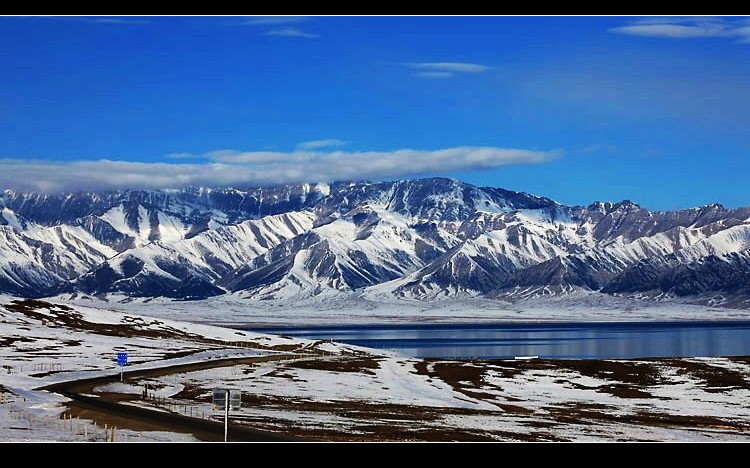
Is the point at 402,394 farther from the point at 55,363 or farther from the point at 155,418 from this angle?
the point at 55,363

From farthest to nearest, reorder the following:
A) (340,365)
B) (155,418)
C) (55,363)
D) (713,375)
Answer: (340,365)
(713,375)
(55,363)
(155,418)

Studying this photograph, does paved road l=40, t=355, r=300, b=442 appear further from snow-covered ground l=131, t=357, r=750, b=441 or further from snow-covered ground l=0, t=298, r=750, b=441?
snow-covered ground l=131, t=357, r=750, b=441

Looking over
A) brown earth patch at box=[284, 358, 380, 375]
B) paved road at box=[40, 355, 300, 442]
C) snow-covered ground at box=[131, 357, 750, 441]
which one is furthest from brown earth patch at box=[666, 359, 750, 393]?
paved road at box=[40, 355, 300, 442]

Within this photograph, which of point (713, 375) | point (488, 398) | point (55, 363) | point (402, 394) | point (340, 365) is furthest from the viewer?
point (340, 365)

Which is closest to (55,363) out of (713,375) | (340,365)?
(340,365)

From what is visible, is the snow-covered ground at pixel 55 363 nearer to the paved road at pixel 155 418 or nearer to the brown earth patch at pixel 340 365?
the paved road at pixel 155 418

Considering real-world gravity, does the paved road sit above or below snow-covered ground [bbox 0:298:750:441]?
above

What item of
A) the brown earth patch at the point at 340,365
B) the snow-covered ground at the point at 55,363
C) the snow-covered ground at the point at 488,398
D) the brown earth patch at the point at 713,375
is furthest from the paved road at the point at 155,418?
the brown earth patch at the point at 713,375

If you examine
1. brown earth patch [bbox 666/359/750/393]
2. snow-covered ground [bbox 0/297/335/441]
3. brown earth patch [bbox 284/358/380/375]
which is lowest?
brown earth patch [bbox 284/358/380/375]

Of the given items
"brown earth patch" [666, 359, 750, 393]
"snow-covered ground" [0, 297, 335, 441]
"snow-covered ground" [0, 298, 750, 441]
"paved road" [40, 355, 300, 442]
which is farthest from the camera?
"brown earth patch" [666, 359, 750, 393]
